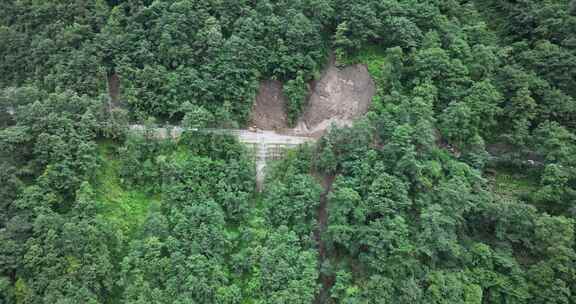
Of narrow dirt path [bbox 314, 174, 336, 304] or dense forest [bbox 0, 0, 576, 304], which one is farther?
narrow dirt path [bbox 314, 174, 336, 304]

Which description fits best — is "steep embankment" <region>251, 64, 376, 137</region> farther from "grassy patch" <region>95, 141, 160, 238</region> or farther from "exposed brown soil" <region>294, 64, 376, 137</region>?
"grassy patch" <region>95, 141, 160, 238</region>

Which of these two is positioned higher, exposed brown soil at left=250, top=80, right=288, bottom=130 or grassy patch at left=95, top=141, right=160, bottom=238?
exposed brown soil at left=250, top=80, right=288, bottom=130

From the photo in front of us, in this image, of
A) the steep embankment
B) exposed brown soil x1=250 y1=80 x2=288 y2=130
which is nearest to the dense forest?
exposed brown soil x1=250 y1=80 x2=288 y2=130

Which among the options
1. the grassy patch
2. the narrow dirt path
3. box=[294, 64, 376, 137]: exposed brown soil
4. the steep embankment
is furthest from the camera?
box=[294, 64, 376, 137]: exposed brown soil

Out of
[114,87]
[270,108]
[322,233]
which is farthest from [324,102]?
[114,87]

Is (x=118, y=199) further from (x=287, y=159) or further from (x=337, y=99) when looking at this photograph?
(x=337, y=99)

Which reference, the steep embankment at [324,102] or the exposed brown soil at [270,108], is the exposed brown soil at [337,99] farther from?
the exposed brown soil at [270,108]

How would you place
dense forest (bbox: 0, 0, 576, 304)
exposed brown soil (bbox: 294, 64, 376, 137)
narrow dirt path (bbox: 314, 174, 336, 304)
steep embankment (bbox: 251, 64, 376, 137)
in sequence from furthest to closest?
exposed brown soil (bbox: 294, 64, 376, 137), steep embankment (bbox: 251, 64, 376, 137), narrow dirt path (bbox: 314, 174, 336, 304), dense forest (bbox: 0, 0, 576, 304)
